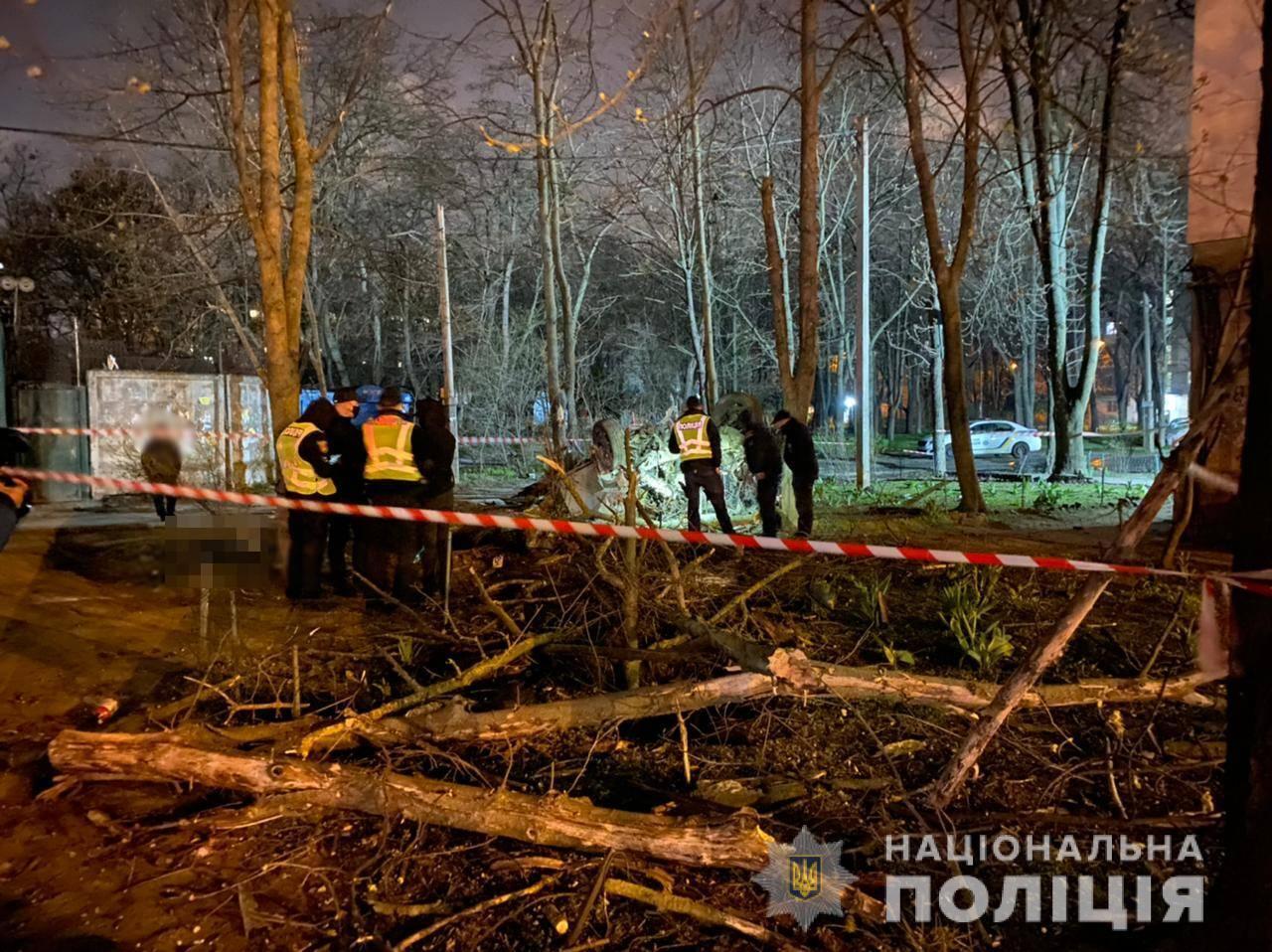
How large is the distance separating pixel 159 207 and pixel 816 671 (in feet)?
75.2

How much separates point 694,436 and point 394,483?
3.46m

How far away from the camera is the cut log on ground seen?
3.09 metres

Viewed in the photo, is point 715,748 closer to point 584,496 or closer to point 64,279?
point 584,496

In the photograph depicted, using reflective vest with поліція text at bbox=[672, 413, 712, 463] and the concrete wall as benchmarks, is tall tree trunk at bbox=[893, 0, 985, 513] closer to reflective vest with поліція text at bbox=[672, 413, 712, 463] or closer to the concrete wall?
reflective vest with поліція text at bbox=[672, 413, 712, 463]

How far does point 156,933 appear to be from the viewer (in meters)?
2.80

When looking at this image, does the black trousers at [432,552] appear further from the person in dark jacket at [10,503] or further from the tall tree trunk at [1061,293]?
the tall tree trunk at [1061,293]

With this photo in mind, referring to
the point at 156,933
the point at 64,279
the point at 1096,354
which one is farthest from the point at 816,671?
the point at 64,279

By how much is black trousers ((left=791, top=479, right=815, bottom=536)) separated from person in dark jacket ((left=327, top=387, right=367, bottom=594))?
16.1 feet

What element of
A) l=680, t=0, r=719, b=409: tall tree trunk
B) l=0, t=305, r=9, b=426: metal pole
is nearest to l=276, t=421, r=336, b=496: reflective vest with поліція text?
l=0, t=305, r=9, b=426: metal pole

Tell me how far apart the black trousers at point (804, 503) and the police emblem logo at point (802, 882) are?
6.49 metres

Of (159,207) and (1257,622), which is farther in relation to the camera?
(159,207)

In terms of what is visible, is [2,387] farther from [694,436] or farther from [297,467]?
[694,436]

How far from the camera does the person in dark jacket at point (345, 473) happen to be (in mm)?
6656

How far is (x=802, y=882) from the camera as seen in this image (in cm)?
303
